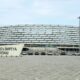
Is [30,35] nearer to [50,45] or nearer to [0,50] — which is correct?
[50,45]

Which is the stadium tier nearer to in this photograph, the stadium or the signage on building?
the stadium

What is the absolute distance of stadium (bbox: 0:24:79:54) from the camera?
14700 cm

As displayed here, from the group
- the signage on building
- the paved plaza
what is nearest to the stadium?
the signage on building

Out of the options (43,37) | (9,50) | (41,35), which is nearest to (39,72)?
(9,50)

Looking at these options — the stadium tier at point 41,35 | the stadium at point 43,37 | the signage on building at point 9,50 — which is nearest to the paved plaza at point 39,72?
the signage on building at point 9,50

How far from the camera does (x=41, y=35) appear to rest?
156000 mm

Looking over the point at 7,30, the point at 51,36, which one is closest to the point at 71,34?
the point at 51,36

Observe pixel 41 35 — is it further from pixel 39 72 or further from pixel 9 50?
pixel 39 72

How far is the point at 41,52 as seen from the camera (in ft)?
436

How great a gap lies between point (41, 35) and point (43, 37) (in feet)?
9.37

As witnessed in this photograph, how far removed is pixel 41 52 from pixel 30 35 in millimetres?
25207

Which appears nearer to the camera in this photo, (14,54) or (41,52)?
(14,54)

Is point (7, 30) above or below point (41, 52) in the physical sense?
above

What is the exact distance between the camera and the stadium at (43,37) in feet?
482
